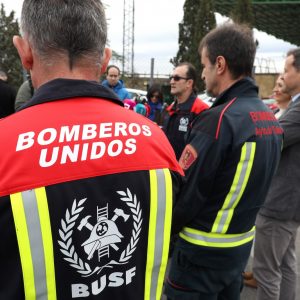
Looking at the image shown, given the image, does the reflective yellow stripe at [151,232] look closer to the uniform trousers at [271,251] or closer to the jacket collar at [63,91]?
the jacket collar at [63,91]

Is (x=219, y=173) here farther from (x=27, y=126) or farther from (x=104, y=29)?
(x=27, y=126)

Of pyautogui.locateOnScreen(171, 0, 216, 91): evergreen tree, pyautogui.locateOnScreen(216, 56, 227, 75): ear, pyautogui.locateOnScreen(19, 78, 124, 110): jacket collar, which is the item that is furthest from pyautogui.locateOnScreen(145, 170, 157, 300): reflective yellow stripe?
pyautogui.locateOnScreen(171, 0, 216, 91): evergreen tree

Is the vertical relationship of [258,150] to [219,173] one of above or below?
above

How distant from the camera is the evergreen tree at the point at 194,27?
2242 cm

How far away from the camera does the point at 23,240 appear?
0.90m

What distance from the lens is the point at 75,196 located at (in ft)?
3.09

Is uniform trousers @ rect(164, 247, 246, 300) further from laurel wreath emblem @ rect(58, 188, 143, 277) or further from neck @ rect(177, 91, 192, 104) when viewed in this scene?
neck @ rect(177, 91, 192, 104)

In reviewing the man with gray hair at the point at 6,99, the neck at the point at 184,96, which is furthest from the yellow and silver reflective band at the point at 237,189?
the man with gray hair at the point at 6,99

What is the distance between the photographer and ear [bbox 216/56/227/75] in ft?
6.47

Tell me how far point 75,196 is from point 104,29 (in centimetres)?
Result: 52

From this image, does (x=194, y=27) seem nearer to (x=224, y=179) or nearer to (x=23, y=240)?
(x=224, y=179)

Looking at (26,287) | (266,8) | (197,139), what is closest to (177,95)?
(197,139)

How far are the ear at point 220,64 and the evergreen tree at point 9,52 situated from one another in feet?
61.4

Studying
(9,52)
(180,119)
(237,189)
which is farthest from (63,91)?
(9,52)
